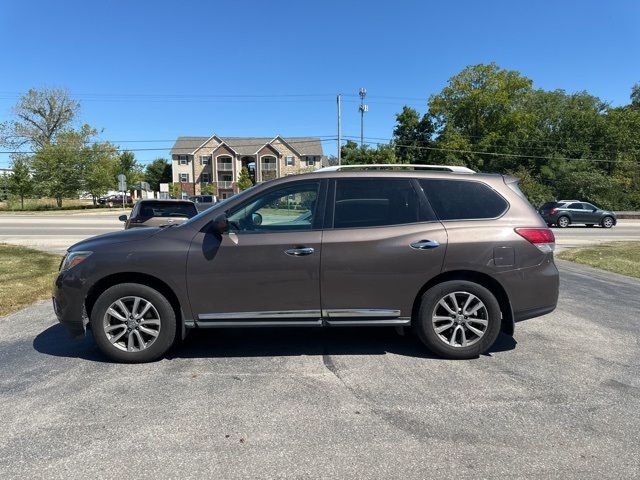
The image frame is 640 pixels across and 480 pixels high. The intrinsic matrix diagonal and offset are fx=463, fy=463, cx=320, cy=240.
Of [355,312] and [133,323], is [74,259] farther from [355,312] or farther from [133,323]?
[355,312]

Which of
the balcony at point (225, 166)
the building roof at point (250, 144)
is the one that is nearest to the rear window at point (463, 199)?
the building roof at point (250, 144)

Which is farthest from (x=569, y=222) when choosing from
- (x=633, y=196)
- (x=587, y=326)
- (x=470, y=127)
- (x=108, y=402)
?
(x=470, y=127)

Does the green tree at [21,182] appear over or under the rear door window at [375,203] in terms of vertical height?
over

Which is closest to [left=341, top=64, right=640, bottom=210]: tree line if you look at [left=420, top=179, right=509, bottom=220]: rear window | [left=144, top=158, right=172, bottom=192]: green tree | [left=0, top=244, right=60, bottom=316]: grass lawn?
[left=0, top=244, right=60, bottom=316]: grass lawn

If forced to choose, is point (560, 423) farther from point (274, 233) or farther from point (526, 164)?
point (526, 164)

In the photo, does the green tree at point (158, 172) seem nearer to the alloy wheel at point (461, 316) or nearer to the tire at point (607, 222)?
the tire at point (607, 222)

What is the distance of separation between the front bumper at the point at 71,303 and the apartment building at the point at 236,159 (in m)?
69.5

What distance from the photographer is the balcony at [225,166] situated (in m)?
75.6

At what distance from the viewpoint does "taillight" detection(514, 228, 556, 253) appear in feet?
14.9

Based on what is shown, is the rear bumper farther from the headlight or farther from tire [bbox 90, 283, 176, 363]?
the headlight

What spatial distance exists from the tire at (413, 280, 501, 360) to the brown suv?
1 cm

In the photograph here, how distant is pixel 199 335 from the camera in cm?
543

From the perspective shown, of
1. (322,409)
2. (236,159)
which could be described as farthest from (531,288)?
(236,159)

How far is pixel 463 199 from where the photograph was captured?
15.4 ft
